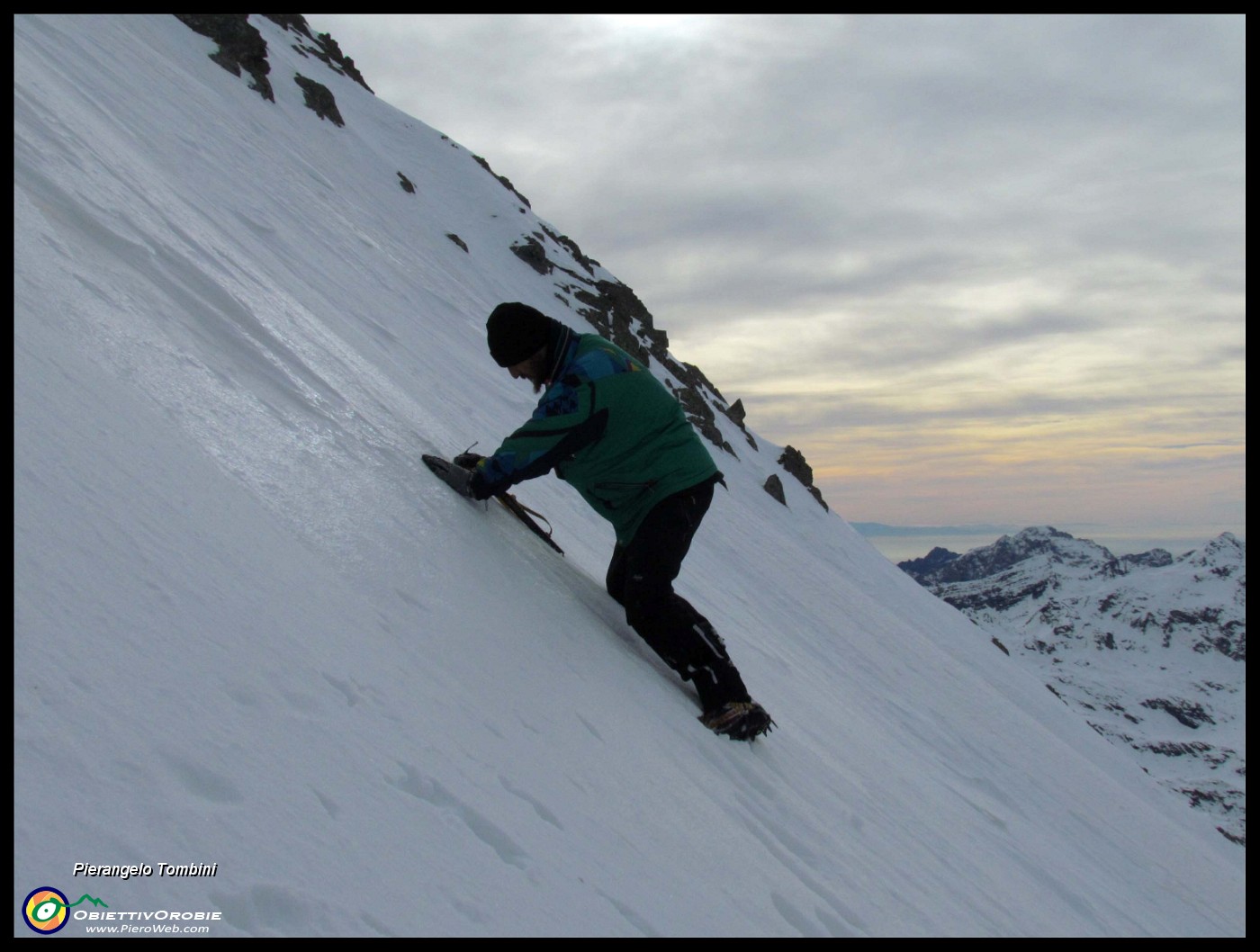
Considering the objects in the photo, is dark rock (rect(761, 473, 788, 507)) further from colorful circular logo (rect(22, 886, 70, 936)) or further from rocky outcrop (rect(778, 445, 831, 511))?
colorful circular logo (rect(22, 886, 70, 936))

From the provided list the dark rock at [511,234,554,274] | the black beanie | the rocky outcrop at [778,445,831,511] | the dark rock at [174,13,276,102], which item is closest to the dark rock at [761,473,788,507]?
the rocky outcrop at [778,445,831,511]

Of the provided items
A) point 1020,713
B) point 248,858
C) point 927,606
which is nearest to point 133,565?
point 248,858

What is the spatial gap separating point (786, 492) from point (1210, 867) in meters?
15.0

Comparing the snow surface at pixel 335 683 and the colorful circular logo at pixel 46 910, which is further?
the snow surface at pixel 335 683

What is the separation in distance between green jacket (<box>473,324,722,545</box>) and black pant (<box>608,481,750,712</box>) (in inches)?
3.9

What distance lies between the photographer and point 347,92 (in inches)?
1296

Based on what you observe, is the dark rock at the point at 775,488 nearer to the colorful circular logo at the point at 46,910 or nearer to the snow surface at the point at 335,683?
the snow surface at the point at 335,683

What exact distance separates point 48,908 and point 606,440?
9.86 ft

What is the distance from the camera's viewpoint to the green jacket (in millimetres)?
3977

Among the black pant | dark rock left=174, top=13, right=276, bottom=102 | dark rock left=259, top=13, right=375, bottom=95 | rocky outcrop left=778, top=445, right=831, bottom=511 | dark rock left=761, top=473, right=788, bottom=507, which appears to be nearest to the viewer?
the black pant

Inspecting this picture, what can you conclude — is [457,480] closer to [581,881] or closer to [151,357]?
[151,357]

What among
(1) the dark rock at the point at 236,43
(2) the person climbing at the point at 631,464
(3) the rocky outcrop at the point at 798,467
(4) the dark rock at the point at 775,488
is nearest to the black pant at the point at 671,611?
(2) the person climbing at the point at 631,464

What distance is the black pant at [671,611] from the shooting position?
4152 mm

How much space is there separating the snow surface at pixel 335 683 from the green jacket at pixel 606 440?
482 mm
